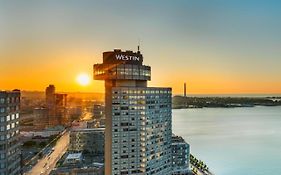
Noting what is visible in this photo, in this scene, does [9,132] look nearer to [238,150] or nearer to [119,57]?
[119,57]

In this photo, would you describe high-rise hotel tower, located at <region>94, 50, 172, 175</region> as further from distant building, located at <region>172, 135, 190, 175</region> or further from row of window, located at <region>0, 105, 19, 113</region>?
distant building, located at <region>172, 135, 190, 175</region>

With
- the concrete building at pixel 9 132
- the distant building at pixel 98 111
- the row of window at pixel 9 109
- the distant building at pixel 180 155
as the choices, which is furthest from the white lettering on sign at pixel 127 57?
the distant building at pixel 98 111

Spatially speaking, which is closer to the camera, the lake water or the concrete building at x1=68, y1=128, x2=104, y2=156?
the lake water

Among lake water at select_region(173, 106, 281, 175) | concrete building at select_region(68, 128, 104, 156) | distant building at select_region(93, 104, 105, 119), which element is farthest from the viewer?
distant building at select_region(93, 104, 105, 119)

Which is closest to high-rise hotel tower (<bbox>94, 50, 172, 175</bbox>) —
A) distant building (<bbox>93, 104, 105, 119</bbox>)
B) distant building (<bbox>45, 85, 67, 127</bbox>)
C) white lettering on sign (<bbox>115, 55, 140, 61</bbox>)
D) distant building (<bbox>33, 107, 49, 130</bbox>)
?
white lettering on sign (<bbox>115, 55, 140, 61</bbox>)

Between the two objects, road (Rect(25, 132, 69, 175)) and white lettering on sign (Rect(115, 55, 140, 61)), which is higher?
white lettering on sign (Rect(115, 55, 140, 61))

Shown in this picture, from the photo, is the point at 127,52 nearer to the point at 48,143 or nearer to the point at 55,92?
the point at 48,143

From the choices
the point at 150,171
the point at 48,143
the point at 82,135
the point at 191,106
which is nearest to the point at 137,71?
the point at 150,171

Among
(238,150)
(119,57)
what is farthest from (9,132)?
(238,150)
